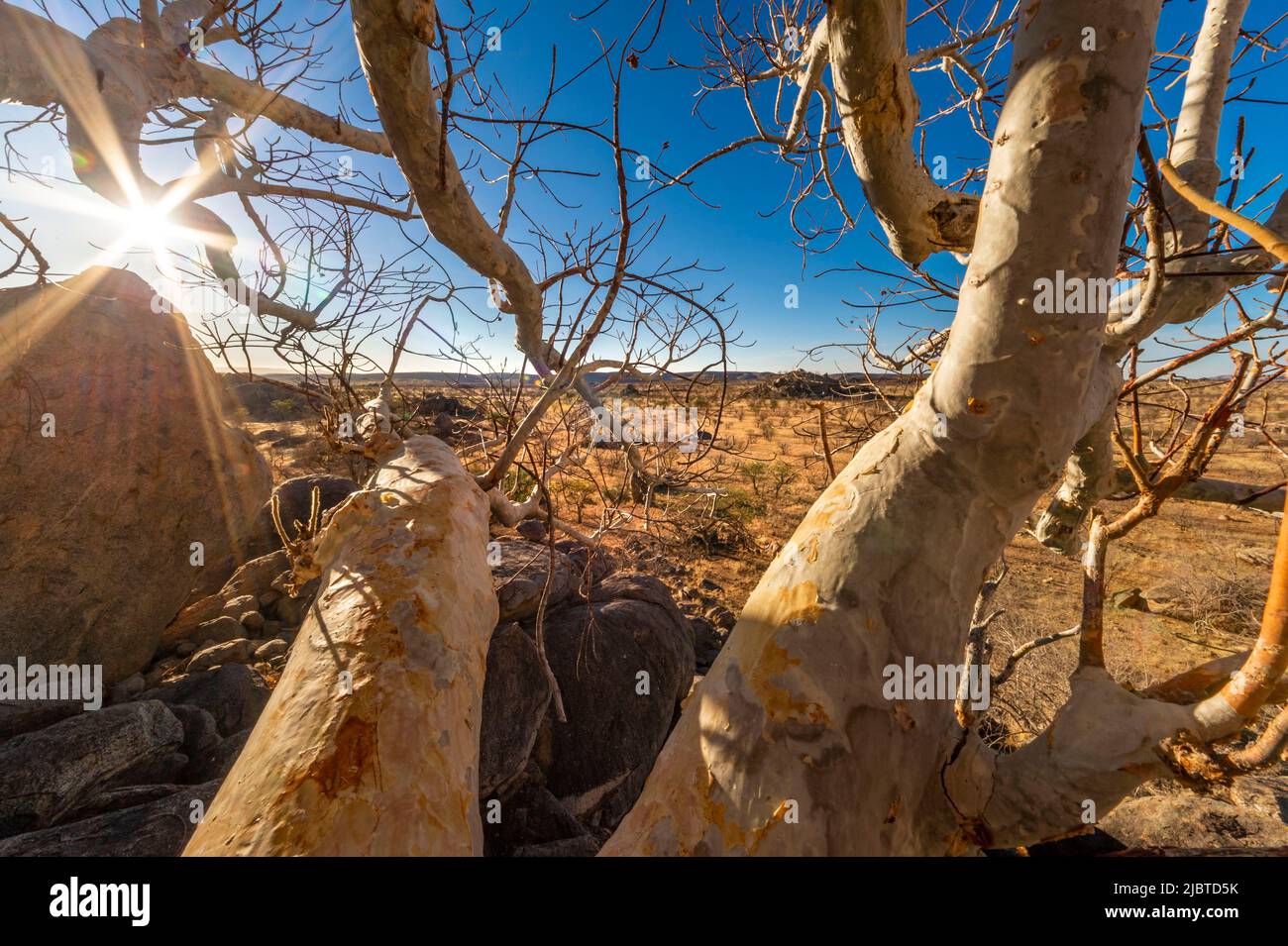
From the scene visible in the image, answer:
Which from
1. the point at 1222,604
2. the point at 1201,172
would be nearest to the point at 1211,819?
the point at 1201,172

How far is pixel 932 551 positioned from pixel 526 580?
10.2 feet

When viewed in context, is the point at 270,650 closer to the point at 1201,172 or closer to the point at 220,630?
the point at 220,630

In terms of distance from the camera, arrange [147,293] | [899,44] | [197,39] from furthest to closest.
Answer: [147,293]
[197,39]
[899,44]

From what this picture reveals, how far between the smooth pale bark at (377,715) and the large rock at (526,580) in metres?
1.58

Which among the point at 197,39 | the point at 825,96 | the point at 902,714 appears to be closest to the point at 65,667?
the point at 197,39

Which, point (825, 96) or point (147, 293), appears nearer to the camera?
point (825, 96)

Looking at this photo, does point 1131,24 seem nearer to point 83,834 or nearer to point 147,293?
point 83,834

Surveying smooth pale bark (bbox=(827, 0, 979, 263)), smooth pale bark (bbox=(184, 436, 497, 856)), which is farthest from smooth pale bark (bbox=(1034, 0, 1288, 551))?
smooth pale bark (bbox=(184, 436, 497, 856))

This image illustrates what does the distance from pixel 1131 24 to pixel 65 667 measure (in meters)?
5.16

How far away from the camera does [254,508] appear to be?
404 cm

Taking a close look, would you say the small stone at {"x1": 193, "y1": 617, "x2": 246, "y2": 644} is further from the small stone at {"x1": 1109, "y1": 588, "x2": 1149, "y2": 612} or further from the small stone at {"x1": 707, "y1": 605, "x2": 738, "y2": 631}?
the small stone at {"x1": 1109, "y1": 588, "x2": 1149, "y2": 612}

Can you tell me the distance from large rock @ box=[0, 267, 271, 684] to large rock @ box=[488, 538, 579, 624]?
2.17 m

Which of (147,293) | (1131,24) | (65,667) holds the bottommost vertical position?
(65,667)

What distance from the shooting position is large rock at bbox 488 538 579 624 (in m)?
3.45
